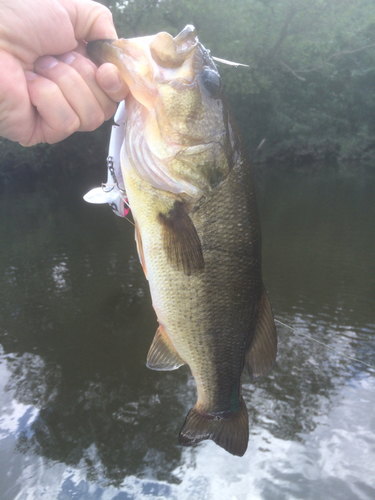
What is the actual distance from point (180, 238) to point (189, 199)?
174 mm

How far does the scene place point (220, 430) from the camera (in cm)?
205

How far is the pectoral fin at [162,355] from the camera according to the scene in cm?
199

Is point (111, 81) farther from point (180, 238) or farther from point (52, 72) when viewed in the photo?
point (180, 238)

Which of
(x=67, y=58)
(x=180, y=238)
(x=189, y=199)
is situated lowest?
(x=180, y=238)

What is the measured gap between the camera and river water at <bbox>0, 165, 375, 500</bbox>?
15.6 feet

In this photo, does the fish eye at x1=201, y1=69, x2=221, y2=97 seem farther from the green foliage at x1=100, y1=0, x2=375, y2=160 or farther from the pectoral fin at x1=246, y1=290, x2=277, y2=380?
the green foliage at x1=100, y1=0, x2=375, y2=160

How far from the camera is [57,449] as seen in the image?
5289mm

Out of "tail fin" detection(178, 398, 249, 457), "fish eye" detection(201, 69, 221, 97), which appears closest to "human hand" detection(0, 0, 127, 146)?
"fish eye" detection(201, 69, 221, 97)

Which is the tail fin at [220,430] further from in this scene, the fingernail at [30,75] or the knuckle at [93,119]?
the fingernail at [30,75]

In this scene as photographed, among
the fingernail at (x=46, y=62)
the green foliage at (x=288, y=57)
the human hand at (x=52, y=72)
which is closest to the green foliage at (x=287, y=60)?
the green foliage at (x=288, y=57)

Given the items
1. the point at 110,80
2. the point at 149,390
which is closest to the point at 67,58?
the point at 110,80

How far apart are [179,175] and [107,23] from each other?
698 millimetres

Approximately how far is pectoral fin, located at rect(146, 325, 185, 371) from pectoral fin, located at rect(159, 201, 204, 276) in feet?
1.45

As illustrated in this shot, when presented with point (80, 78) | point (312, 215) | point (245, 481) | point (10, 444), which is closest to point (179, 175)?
point (80, 78)
